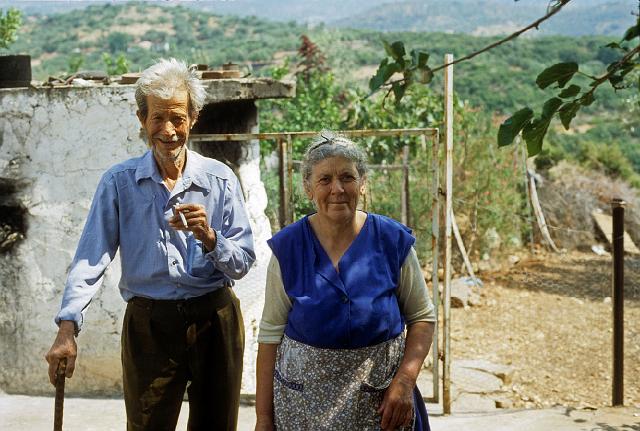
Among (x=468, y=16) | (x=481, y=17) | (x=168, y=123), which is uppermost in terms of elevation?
(x=468, y=16)

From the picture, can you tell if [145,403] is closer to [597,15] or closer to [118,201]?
[118,201]

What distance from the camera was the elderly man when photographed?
2.79 meters

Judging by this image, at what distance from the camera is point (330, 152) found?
2.47 meters

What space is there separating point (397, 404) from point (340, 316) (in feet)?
0.98

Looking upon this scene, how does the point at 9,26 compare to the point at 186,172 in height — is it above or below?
above

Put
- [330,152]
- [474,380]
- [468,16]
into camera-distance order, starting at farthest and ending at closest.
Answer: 1. [468,16]
2. [474,380]
3. [330,152]

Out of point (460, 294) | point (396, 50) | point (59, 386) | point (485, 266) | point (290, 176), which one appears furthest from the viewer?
point (485, 266)

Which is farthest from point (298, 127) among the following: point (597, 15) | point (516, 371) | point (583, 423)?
point (597, 15)

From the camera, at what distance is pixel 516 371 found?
7391 millimetres

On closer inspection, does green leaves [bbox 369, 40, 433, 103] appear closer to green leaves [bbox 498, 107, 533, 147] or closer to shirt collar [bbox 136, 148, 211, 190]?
green leaves [bbox 498, 107, 533, 147]

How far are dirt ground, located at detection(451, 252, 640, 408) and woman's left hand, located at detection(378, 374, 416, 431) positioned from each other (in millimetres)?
4149

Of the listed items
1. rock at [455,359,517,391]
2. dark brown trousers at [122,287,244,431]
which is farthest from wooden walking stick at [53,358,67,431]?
rock at [455,359,517,391]

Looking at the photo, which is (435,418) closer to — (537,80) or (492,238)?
(537,80)

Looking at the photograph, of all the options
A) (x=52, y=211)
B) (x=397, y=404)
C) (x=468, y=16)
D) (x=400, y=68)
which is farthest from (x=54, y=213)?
(x=468, y=16)
